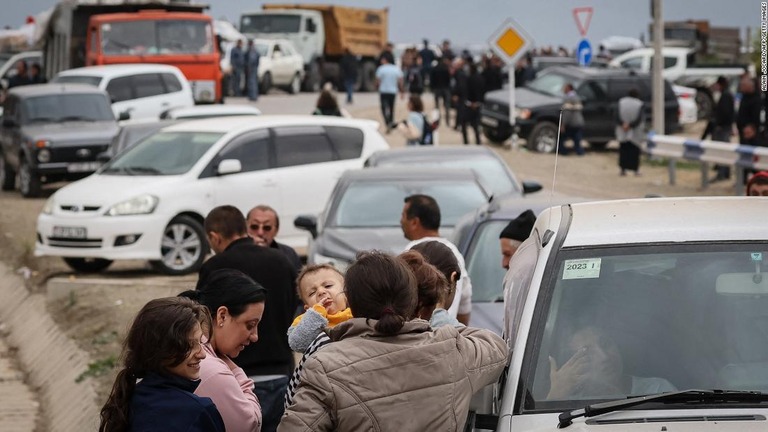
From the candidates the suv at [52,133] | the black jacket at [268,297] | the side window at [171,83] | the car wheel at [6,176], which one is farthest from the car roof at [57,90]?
the black jacket at [268,297]

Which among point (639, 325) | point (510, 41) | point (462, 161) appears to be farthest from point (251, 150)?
point (510, 41)

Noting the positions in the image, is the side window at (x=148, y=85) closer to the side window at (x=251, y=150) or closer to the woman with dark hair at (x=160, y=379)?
the side window at (x=251, y=150)

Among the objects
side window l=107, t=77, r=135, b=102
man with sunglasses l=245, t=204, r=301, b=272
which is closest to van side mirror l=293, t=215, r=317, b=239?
man with sunglasses l=245, t=204, r=301, b=272

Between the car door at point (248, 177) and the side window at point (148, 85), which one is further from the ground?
the side window at point (148, 85)

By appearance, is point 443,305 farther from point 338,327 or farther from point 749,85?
point 749,85

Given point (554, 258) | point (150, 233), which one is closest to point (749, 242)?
point (554, 258)

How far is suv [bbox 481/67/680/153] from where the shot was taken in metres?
32.7

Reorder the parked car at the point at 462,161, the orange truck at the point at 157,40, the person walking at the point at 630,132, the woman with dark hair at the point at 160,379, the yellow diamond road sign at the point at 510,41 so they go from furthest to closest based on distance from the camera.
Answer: the orange truck at the point at 157,40 < the yellow diamond road sign at the point at 510,41 < the person walking at the point at 630,132 < the parked car at the point at 462,161 < the woman with dark hair at the point at 160,379

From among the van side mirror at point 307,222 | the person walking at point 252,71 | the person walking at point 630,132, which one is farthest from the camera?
the person walking at point 252,71

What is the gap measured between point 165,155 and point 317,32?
3682cm

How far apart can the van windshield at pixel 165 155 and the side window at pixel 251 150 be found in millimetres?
228

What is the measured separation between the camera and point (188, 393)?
4.30 metres

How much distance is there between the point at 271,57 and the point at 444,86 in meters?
12.2

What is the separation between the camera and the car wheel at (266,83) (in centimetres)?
4850
